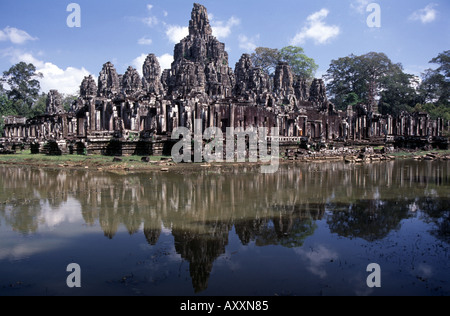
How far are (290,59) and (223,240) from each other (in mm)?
71365

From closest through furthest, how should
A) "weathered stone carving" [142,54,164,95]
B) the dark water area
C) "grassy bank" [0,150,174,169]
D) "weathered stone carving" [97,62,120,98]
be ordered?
1. the dark water area
2. "grassy bank" [0,150,174,169]
3. "weathered stone carving" [97,62,120,98]
4. "weathered stone carving" [142,54,164,95]

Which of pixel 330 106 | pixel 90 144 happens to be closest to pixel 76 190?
pixel 90 144

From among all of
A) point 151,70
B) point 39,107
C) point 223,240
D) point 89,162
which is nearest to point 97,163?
point 89,162

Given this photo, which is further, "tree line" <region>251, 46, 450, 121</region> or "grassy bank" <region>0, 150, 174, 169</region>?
"tree line" <region>251, 46, 450, 121</region>

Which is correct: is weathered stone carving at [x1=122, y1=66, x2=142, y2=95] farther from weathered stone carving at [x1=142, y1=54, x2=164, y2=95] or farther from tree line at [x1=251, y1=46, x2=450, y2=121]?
tree line at [x1=251, y1=46, x2=450, y2=121]

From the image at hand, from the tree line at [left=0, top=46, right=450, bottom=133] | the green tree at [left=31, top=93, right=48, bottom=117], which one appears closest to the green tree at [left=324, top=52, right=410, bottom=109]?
the tree line at [left=0, top=46, right=450, bottom=133]

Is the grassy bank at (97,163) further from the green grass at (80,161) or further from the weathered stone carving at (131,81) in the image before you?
the weathered stone carving at (131,81)

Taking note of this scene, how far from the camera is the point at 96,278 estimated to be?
469 centimetres

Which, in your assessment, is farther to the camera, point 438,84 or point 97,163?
point 438,84

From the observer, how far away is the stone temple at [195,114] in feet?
81.4

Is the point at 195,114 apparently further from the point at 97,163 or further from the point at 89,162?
the point at 89,162

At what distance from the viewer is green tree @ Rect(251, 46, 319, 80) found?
71.8 m

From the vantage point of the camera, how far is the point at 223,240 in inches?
247

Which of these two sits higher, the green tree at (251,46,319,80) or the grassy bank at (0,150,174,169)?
the green tree at (251,46,319,80)
